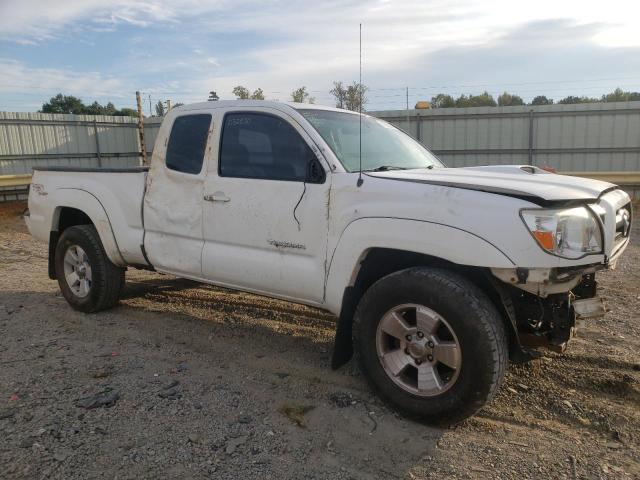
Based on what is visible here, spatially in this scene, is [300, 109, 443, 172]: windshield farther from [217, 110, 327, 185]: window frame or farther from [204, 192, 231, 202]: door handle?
[204, 192, 231, 202]: door handle

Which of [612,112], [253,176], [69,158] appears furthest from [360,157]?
[69,158]

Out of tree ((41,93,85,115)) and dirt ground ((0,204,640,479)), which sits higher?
tree ((41,93,85,115))

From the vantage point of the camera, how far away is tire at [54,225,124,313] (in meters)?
5.32

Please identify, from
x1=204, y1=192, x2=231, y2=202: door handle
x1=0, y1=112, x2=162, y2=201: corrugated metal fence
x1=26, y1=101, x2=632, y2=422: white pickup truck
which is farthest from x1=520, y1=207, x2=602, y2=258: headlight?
x1=0, y1=112, x2=162, y2=201: corrugated metal fence

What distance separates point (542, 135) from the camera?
16.4 metres

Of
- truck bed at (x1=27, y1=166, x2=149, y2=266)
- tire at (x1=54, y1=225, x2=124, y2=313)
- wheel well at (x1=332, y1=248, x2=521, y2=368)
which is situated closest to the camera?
wheel well at (x1=332, y1=248, x2=521, y2=368)

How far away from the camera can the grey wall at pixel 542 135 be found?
15.8 metres

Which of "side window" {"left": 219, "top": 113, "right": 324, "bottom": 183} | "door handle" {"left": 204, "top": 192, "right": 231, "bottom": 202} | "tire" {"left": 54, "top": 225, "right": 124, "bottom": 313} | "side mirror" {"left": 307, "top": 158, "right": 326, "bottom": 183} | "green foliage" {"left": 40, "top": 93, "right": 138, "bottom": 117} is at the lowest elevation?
"tire" {"left": 54, "top": 225, "right": 124, "bottom": 313}

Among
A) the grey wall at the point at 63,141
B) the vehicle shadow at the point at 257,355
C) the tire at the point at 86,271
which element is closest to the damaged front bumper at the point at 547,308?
the vehicle shadow at the point at 257,355

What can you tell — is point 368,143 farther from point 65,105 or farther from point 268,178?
point 65,105

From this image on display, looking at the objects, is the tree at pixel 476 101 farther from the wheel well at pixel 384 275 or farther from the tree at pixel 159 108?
the wheel well at pixel 384 275

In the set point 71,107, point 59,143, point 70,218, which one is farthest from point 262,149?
point 71,107

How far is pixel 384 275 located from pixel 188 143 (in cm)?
212

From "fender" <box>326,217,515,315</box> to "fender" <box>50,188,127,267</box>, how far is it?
253 cm
